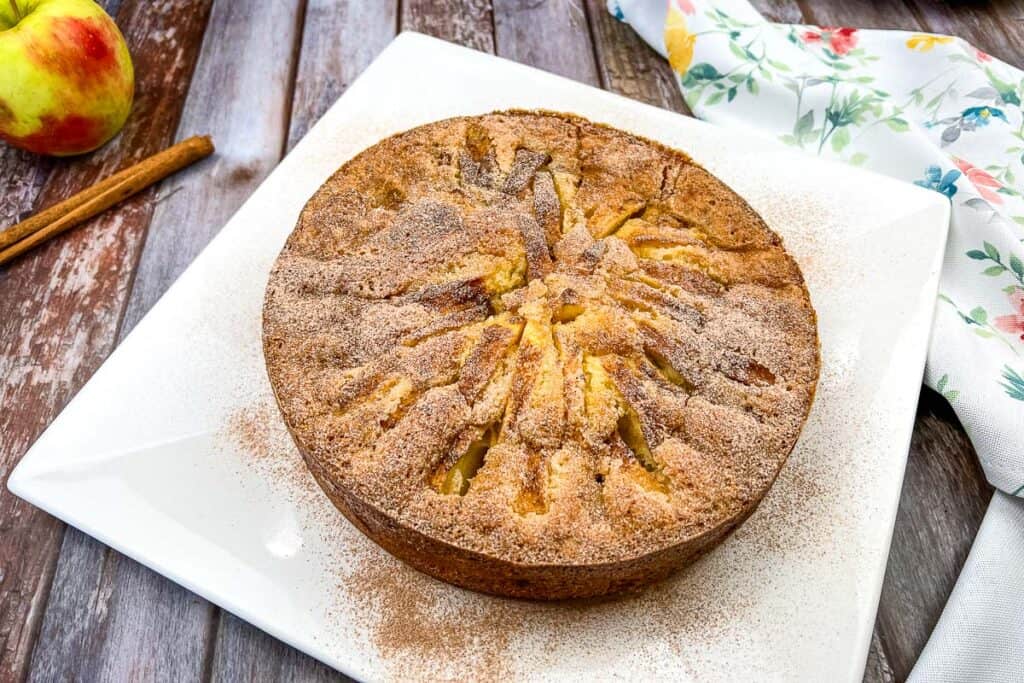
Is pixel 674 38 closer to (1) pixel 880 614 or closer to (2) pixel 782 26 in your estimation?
(2) pixel 782 26

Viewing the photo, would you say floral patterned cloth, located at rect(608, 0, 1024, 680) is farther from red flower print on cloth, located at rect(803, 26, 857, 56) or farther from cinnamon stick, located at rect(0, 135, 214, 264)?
cinnamon stick, located at rect(0, 135, 214, 264)

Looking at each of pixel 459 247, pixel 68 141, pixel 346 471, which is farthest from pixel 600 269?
pixel 68 141

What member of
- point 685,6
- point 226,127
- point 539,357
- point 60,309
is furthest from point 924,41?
point 60,309

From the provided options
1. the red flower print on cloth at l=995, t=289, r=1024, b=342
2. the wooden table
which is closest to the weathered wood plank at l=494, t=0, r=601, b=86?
the wooden table

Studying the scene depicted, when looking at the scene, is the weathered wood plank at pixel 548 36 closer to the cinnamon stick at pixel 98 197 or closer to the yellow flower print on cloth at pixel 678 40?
the yellow flower print on cloth at pixel 678 40

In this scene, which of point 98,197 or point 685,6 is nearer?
point 98,197

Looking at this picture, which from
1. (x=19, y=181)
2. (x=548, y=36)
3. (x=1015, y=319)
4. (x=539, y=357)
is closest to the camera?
(x=539, y=357)

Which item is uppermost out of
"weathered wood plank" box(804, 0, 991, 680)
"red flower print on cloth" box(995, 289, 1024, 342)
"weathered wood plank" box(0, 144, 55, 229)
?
"red flower print on cloth" box(995, 289, 1024, 342)

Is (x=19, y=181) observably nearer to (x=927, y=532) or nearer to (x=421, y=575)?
(x=421, y=575)
